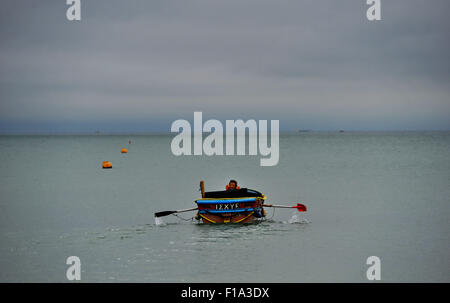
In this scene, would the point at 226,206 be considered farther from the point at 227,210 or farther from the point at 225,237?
the point at 225,237

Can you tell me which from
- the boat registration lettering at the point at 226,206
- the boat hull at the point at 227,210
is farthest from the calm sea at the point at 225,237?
the boat registration lettering at the point at 226,206

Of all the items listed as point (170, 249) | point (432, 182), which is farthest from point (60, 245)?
point (432, 182)

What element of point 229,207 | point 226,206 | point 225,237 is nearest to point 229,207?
point 229,207

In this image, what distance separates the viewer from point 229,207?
27.4m

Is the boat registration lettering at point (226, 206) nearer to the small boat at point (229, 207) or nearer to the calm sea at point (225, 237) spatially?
the small boat at point (229, 207)

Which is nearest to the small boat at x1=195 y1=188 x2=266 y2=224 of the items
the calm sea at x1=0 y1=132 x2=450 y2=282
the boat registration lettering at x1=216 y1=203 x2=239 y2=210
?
the boat registration lettering at x1=216 y1=203 x2=239 y2=210

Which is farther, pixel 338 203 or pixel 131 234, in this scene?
pixel 338 203

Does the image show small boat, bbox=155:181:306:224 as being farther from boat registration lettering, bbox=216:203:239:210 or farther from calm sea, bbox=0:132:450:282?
calm sea, bbox=0:132:450:282

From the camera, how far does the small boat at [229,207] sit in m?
27.3

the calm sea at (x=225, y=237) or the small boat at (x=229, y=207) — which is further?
the small boat at (x=229, y=207)
